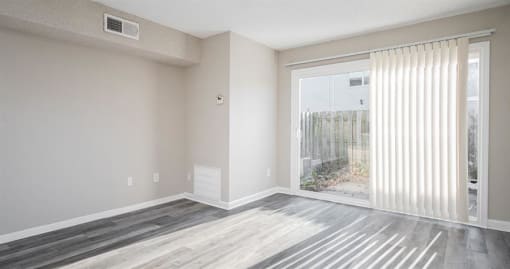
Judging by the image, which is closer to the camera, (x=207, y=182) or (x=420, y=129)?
(x=420, y=129)

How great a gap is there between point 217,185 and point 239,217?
69 cm

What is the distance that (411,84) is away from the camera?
3504 mm

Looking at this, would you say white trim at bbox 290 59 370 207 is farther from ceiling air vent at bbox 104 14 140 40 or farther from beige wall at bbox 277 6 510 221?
ceiling air vent at bbox 104 14 140 40

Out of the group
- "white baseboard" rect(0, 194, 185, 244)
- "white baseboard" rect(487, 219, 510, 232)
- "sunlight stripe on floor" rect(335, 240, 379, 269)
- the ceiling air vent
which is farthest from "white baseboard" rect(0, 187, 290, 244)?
"white baseboard" rect(487, 219, 510, 232)

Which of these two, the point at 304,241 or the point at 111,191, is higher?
the point at 111,191

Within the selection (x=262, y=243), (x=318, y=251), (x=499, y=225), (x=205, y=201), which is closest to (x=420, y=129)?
(x=499, y=225)

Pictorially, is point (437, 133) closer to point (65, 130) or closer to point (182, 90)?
point (182, 90)

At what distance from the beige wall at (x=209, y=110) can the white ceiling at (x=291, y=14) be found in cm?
34

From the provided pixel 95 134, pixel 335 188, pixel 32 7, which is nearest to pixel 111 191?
pixel 95 134

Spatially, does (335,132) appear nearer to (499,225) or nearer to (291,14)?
(291,14)

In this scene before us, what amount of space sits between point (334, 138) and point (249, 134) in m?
1.34

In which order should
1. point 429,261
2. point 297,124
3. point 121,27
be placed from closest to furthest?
→ 1. point 429,261
2. point 121,27
3. point 297,124

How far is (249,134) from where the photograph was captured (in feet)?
14.0

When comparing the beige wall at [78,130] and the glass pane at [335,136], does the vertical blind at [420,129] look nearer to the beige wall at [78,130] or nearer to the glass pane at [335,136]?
the glass pane at [335,136]
